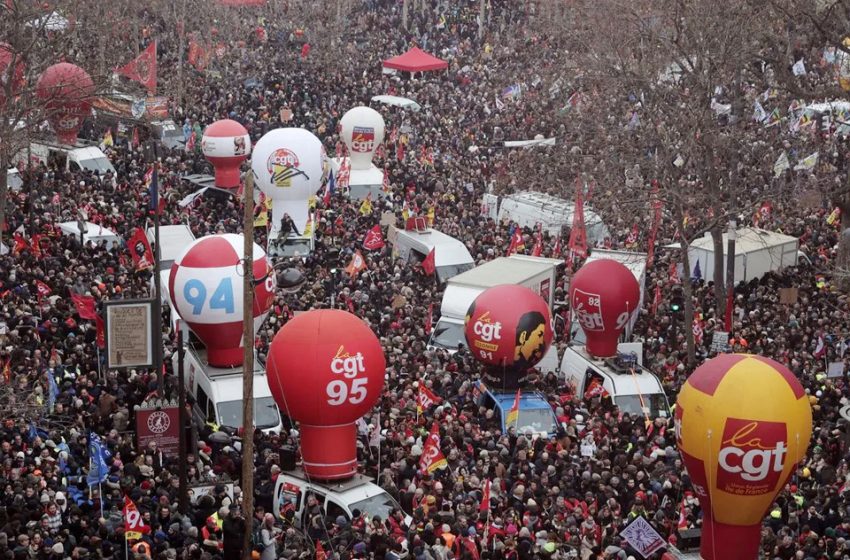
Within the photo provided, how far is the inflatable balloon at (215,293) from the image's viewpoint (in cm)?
2473

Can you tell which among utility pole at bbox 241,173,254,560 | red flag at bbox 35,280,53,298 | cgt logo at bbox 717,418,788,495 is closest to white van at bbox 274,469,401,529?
utility pole at bbox 241,173,254,560

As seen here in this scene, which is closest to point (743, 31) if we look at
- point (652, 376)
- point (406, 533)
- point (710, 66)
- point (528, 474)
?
point (710, 66)

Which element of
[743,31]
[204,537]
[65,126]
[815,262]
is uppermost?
[743,31]

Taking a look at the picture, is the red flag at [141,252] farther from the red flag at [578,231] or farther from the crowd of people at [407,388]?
the red flag at [578,231]

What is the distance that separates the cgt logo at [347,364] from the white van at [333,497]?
5.26 ft

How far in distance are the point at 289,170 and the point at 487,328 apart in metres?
12.1

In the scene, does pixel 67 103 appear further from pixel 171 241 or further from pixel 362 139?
pixel 362 139

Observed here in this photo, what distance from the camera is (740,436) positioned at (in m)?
18.6

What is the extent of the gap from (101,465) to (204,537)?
197 cm

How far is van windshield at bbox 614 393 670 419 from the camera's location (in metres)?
25.1

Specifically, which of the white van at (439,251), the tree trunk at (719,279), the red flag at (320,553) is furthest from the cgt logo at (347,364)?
the tree trunk at (719,279)

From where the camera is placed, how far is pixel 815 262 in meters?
34.8

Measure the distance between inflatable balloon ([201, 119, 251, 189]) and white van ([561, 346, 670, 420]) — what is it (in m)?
16.3

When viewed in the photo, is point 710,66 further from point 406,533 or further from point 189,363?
point 406,533
